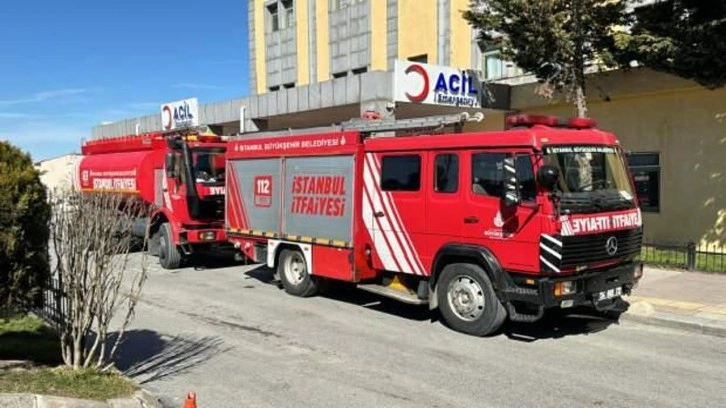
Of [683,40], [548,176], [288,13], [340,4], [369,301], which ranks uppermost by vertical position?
[288,13]

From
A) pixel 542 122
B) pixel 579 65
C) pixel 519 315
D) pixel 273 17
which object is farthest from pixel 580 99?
pixel 273 17

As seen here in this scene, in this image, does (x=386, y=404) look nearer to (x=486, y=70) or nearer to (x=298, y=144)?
(x=298, y=144)

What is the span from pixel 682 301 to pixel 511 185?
12.8 feet

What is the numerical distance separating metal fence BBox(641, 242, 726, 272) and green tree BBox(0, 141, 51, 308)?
35.9 ft

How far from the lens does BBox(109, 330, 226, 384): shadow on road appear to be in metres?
6.89

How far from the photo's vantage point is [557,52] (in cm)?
1377

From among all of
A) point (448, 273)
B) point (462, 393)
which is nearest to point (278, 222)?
point (448, 273)

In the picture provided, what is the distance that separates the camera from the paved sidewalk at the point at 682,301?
28.5ft

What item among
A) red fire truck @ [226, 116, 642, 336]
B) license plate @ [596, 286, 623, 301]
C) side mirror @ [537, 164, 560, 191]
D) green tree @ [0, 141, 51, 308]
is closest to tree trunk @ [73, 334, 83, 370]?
green tree @ [0, 141, 51, 308]

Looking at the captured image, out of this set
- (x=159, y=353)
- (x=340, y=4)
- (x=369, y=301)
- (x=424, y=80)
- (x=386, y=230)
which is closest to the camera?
(x=159, y=353)

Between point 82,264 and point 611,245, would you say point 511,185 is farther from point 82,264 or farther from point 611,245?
point 82,264

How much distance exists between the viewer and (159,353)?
25.3ft

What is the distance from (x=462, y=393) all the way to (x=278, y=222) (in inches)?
238

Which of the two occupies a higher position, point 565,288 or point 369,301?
point 565,288
